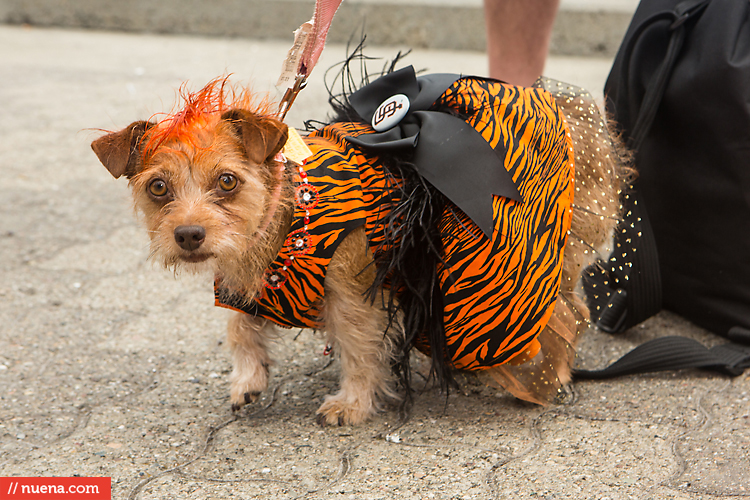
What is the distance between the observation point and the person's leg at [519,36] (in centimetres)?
325

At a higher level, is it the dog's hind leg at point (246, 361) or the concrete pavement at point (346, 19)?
the concrete pavement at point (346, 19)

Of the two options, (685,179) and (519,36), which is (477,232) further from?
(519,36)

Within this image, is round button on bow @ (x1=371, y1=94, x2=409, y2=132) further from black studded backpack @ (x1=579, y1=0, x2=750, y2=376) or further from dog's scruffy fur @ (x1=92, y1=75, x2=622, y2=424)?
black studded backpack @ (x1=579, y1=0, x2=750, y2=376)

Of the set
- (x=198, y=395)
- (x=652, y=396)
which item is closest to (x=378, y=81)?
(x=198, y=395)

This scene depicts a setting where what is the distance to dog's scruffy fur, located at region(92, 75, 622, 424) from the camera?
1.79 m

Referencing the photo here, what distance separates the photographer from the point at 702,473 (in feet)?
6.24

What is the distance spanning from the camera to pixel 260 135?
71.1 inches

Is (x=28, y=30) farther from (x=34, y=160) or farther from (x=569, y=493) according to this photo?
(x=569, y=493)

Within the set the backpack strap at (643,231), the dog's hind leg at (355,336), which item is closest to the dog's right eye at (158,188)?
the dog's hind leg at (355,336)

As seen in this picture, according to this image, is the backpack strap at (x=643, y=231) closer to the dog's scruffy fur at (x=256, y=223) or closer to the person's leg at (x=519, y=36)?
the dog's scruffy fur at (x=256, y=223)

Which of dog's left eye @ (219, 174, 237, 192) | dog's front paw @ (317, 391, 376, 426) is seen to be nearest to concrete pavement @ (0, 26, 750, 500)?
dog's front paw @ (317, 391, 376, 426)

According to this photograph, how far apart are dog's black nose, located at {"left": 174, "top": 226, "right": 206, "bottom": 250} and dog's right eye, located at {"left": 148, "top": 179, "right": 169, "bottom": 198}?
14 cm

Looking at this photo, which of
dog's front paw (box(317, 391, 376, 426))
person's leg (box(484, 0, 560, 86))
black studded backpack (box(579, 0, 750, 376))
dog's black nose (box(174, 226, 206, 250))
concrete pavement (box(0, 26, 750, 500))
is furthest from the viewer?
person's leg (box(484, 0, 560, 86))

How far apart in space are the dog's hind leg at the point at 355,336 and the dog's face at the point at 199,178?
28 cm
